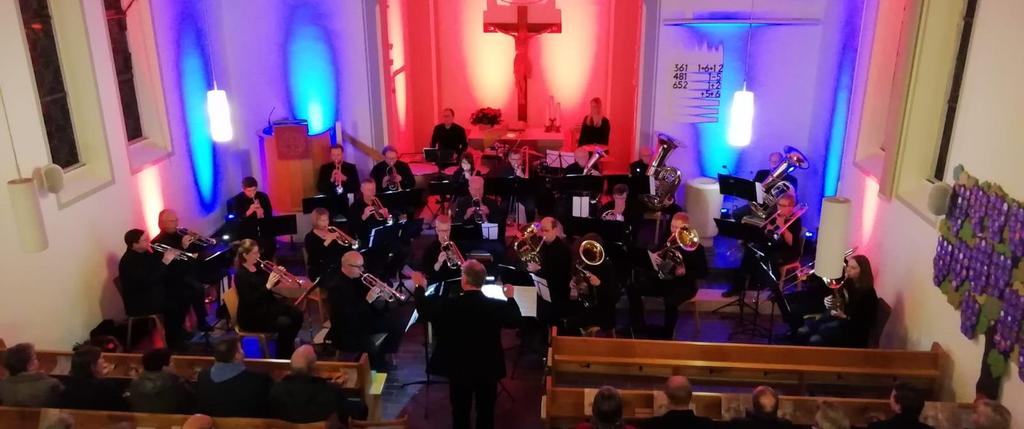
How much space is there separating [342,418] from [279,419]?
455 mm

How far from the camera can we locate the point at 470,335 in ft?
19.8

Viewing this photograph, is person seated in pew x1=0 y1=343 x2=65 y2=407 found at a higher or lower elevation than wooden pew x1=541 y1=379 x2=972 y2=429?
higher

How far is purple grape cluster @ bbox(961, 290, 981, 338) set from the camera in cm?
578

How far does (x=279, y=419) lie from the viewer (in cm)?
540

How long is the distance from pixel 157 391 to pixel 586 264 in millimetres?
3840

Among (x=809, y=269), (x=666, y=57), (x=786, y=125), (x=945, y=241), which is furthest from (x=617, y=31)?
(x=945, y=241)

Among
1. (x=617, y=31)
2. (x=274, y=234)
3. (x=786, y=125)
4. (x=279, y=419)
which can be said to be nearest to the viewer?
(x=279, y=419)

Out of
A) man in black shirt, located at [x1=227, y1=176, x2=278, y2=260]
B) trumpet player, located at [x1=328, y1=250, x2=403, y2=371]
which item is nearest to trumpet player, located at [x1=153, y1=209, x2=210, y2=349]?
man in black shirt, located at [x1=227, y1=176, x2=278, y2=260]

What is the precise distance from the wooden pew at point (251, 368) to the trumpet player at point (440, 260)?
1.61m

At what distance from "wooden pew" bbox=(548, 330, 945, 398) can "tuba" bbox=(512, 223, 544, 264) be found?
1288 millimetres

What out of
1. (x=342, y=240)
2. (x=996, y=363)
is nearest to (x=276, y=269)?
(x=342, y=240)

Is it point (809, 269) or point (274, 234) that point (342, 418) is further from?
point (809, 269)

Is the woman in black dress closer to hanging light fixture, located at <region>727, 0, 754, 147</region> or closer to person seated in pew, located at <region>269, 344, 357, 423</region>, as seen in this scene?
hanging light fixture, located at <region>727, 0, 754, 147</region>

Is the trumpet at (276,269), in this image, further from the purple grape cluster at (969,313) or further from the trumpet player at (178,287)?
the purple grape cluster at (969,313)
